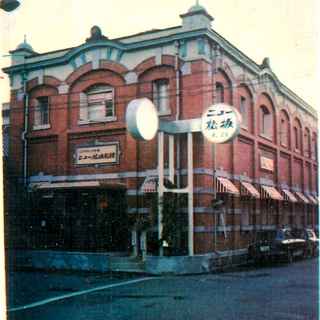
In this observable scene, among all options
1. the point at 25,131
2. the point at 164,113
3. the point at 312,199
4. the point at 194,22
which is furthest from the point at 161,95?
the point at 312,199

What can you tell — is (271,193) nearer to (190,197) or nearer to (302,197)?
(302,197)

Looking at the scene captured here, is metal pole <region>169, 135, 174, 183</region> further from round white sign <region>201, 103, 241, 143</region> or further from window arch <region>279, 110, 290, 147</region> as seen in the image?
window arch <region>279, 110, 290, 147</region>

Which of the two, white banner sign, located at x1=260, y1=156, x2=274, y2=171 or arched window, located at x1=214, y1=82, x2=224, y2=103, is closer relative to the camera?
white banner sign, located at x1=260, y1=156, x2=274, y2=171

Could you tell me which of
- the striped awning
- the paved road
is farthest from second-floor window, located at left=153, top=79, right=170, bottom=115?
the paved road

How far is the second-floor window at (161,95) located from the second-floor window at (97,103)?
1.20m

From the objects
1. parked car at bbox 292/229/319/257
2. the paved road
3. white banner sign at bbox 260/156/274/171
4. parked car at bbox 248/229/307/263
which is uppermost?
white banner sign at bbox 260/156/274/171

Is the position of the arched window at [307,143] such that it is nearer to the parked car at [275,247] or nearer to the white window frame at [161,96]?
the parked car at [275,247]

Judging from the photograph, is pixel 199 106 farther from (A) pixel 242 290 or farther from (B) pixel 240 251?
(A) pixel 242 290

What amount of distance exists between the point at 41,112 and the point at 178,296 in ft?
24.6

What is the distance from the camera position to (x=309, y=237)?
29.3ft

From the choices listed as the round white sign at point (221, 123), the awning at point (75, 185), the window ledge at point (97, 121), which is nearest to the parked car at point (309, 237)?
the round white sign at point (221, 123)

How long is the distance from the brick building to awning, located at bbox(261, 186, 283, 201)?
538mm

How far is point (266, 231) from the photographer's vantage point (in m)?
11.5

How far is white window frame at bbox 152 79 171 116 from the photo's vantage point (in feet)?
45.5
